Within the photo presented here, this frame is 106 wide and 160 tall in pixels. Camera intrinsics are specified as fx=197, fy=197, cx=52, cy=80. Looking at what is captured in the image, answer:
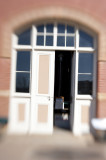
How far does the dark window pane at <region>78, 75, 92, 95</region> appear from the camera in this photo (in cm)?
585

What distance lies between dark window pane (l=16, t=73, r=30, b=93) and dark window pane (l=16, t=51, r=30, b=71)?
178 mm

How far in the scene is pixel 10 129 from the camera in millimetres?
5711

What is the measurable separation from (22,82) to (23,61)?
62cm

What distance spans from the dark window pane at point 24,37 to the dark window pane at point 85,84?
6.18 ft

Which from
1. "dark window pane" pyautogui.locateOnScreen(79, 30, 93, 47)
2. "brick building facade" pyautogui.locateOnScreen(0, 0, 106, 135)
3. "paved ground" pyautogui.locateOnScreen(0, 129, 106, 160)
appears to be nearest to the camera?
"paved ground" pyautogui.locateOnScreen(0, 129, 106, 160)

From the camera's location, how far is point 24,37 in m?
5.87

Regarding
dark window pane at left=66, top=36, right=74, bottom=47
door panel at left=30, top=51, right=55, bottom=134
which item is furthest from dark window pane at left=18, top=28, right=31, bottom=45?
dark window pane at left=66, top=36, right=74, bottom=47

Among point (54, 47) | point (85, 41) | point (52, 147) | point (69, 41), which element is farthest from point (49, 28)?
point (52, 147)

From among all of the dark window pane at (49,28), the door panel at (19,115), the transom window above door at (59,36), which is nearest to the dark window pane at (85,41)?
the transom window above door at (59,36)

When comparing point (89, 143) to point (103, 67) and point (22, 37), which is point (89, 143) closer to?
point (103, 67)

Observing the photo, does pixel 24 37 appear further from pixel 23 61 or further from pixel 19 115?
pixel 19 115

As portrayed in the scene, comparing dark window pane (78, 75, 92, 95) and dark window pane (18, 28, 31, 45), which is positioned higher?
dark window pane (18, 28, 31, 45)

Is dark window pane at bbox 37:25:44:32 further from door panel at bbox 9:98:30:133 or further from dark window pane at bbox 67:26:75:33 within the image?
door panel at bbox 9:98:30:133

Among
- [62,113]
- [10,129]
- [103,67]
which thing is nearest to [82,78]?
[103,67]
